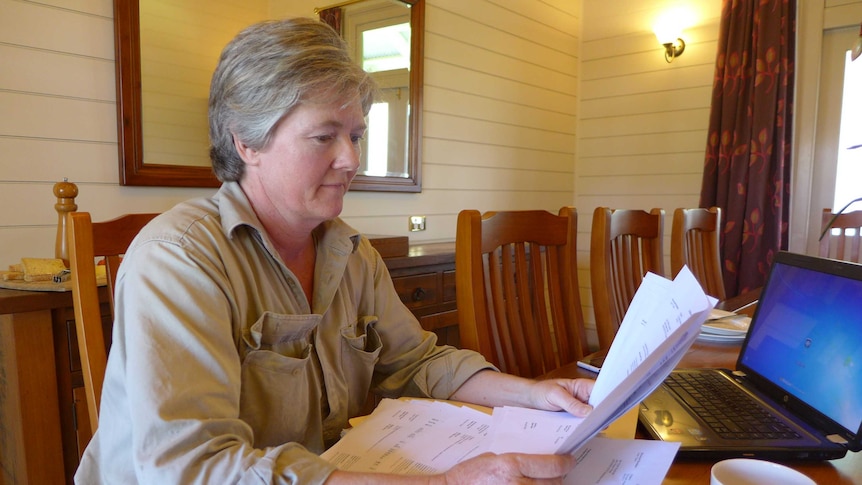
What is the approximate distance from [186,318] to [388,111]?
219 cm

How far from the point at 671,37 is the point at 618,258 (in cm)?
250

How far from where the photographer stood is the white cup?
615 mm

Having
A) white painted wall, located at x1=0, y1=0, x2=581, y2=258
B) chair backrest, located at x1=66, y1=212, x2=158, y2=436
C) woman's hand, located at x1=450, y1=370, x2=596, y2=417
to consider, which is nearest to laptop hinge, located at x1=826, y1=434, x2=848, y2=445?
woman's hand, located at x1=450, y1=370, x2=596, y2=417

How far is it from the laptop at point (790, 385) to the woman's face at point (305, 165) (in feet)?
2.05

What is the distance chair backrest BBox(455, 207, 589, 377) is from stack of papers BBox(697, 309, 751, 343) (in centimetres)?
31

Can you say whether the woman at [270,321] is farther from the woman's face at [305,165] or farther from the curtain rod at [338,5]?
the curtain rod at [338,5]

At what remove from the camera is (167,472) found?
658 millimetres

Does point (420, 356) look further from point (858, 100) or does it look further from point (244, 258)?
point (858, 100)

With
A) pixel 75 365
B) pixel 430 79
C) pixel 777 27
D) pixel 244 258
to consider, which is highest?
pixel 777 27

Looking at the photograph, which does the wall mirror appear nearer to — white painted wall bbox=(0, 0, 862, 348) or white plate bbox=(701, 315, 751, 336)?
white painted wall bbox=(0, 0, 862, 348)

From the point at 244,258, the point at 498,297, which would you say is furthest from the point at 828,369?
the point at 244,258

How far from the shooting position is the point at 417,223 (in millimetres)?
Result: 3031

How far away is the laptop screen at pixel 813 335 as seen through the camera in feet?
2.52

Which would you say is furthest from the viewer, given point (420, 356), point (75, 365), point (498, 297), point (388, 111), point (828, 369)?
point (388, 111)
